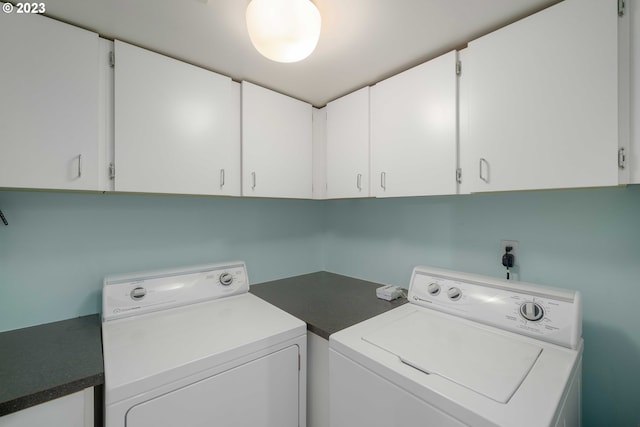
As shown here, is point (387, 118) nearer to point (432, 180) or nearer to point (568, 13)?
point (432, 180)

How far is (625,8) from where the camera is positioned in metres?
0.88

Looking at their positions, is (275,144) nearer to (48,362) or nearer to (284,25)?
(284,25)

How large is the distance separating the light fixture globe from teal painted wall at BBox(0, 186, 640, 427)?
3.67 ft

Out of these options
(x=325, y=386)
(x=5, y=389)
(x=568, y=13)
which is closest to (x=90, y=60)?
(x=5, y=389)

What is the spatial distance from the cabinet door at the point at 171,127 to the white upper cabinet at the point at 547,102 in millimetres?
1269

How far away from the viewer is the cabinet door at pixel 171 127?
122 centimetres

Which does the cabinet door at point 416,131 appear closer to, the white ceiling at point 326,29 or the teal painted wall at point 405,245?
the white ceiling at point 326,29

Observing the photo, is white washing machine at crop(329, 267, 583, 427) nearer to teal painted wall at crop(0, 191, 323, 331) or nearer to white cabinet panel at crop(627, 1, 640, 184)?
white cabinet panel at crop(627, 1, 640, 184)

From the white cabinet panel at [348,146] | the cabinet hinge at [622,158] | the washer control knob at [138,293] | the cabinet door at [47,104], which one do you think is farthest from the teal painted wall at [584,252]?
the cabinet door at [47,104]

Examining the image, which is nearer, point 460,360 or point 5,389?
point 5,389

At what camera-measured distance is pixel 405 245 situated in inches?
72.5

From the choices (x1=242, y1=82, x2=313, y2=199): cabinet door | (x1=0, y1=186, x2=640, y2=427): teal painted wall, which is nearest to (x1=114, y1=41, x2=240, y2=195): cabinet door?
(x1=242, y1=82, x2=313, y2=199): cabinet door

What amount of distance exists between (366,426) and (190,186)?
1.34m

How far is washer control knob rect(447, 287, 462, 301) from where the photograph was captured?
1.31 metres
